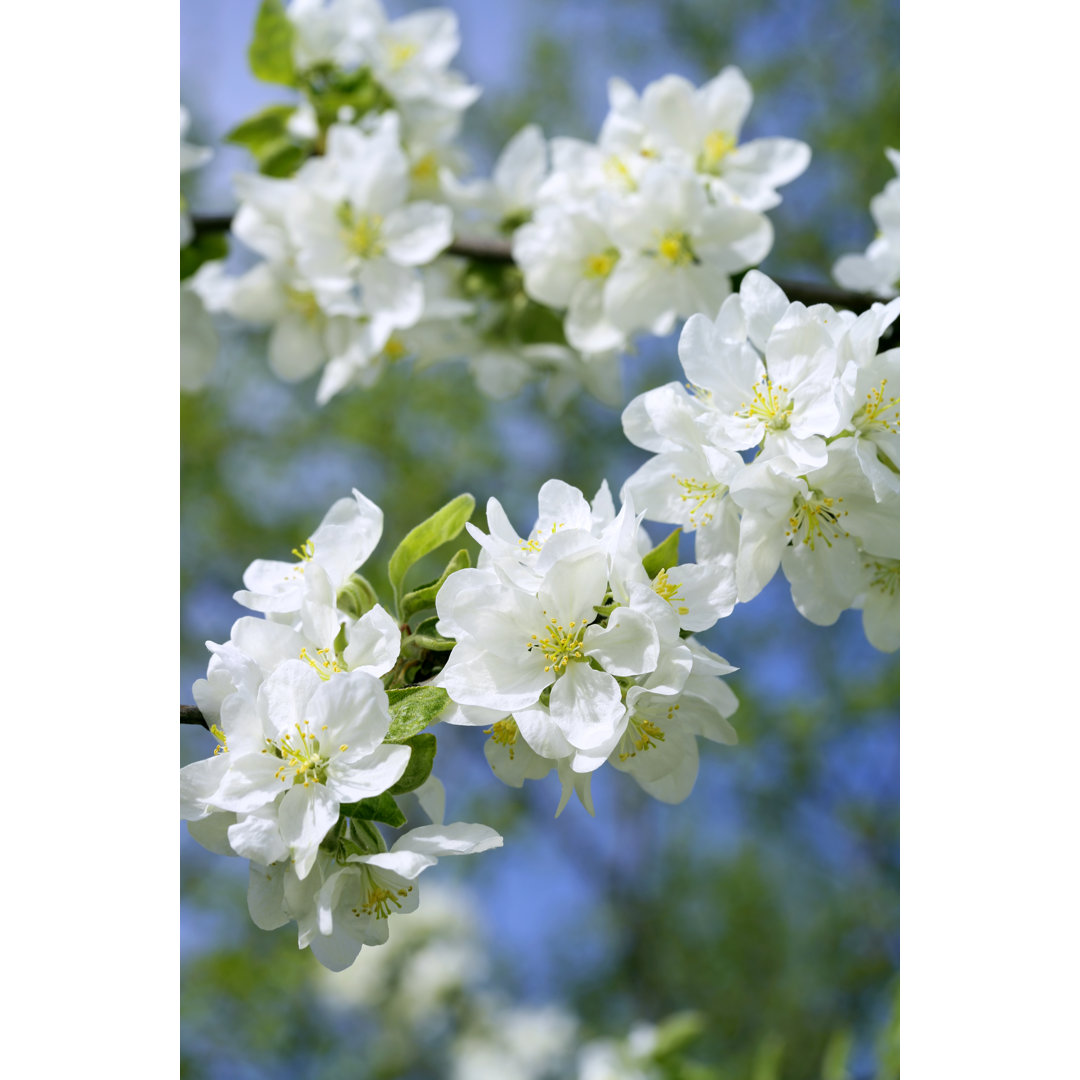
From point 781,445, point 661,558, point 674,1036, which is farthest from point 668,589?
point 674,1036

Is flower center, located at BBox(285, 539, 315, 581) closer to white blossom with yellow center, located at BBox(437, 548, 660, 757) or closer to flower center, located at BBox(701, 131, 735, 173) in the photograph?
white blossom with yellow center, located at BBox(437, 548, 660, 757)

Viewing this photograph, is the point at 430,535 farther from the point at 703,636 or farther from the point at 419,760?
the point at 703,636

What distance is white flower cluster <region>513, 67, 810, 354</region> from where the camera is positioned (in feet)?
3.91

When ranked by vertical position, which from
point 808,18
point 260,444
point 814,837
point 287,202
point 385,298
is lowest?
point 814,837

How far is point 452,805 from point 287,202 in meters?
3.89

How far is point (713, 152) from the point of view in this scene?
128cm

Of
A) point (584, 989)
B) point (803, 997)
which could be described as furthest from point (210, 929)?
point (803, 997)

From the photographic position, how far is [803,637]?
532 centimetres

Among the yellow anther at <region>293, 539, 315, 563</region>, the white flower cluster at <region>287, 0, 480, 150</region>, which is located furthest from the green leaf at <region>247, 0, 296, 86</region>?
the yellow anther at <region>293, 539, 315, 563</region>

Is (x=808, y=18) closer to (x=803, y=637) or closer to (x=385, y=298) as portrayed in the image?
(x=803, y=637)

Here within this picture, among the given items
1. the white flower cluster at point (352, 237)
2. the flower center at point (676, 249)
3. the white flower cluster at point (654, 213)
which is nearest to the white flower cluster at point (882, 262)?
the white flower cluster at point (654, 213)

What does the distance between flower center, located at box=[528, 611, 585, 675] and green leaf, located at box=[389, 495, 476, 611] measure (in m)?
0.13

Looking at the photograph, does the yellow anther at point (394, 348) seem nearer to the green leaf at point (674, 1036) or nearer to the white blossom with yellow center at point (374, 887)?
the white blossom with yellow center at point (374, 887)

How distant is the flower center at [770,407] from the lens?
2.52 ft
